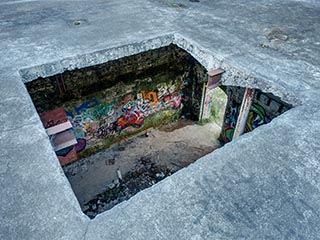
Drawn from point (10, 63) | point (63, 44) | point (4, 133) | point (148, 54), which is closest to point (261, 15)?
point (148, 54)

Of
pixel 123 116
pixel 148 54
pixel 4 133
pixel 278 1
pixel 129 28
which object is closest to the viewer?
pixel 4 133

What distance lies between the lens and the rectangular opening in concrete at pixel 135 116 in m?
5.83

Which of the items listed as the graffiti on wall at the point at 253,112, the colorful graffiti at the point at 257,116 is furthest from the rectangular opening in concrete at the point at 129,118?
the colorful graffiti at the point at 257,116

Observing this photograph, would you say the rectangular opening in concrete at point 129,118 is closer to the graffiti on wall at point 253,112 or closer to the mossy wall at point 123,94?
the mossy wall at point 123,94

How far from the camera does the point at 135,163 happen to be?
6.83 meters

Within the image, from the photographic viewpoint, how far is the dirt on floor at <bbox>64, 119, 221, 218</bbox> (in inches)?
237

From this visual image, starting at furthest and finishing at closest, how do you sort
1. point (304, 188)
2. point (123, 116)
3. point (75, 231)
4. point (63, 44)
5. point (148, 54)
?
point (123, 116), point (148, 54), point (63, 44), point (304, 188), point (75, 231)

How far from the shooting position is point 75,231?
1.51 meters

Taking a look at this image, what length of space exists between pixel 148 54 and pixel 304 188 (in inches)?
223

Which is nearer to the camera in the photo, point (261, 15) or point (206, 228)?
point (206, 228)

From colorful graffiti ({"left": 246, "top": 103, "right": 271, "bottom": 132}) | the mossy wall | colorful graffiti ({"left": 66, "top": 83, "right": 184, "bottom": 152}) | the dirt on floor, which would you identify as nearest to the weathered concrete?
the mossy wall

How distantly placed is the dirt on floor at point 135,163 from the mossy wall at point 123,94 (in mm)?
356

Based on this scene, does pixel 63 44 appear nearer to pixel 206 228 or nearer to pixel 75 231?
pixel 75 231

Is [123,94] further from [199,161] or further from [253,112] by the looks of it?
[199,161]
